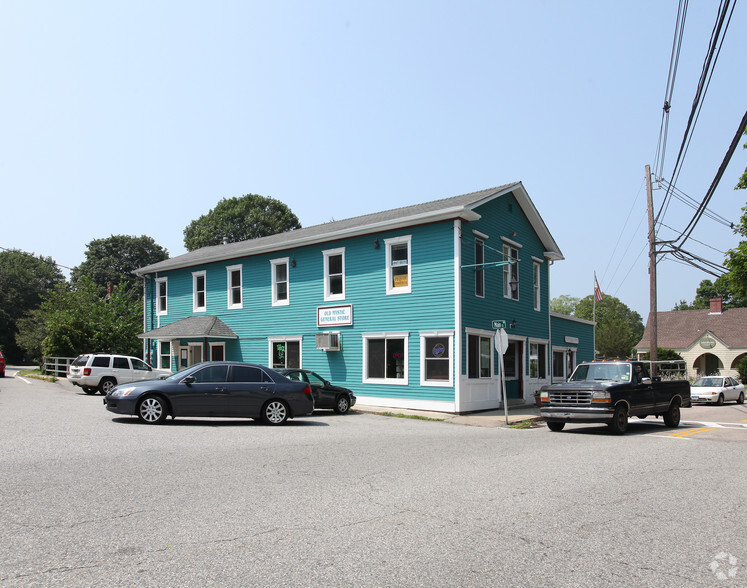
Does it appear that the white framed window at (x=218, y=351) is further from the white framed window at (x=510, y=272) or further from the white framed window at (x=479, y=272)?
the white framed window at (x=510, y=272)

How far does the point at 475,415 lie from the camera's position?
20.4 m

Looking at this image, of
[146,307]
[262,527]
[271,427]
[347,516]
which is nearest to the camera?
[262,527]

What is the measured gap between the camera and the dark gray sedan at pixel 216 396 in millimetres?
14039

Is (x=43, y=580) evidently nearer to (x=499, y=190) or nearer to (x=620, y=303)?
(x=499, y=190)

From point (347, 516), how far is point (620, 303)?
132 metres

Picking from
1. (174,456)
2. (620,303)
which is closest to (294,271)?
(174,456)

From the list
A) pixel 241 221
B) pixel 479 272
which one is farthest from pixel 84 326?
pixel 241 221

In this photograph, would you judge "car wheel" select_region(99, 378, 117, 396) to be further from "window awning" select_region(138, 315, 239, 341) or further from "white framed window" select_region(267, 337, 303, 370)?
"white framed window" select_region(267, 337, 303, 370)

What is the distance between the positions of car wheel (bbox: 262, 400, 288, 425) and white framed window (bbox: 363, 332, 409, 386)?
23.2ft

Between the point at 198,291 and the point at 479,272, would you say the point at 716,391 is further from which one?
the point at 198,291

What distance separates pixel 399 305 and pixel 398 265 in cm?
142

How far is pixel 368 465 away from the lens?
9.45m

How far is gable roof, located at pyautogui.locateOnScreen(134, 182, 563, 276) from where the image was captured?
21.1 metres

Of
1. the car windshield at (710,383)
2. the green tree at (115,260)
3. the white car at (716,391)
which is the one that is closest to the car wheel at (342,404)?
the white car at (716,391)
